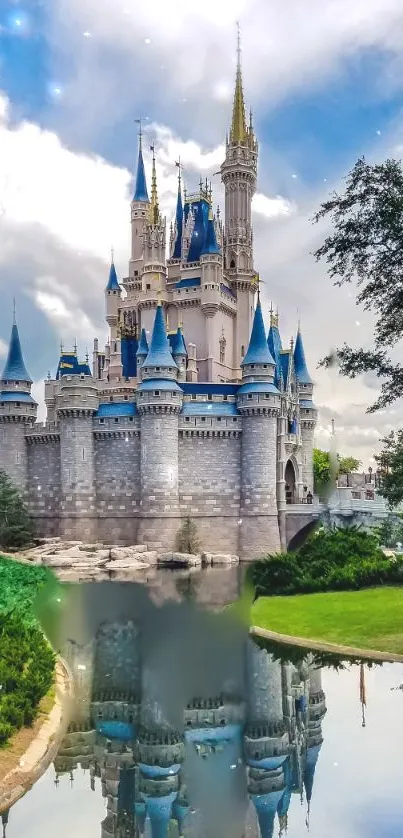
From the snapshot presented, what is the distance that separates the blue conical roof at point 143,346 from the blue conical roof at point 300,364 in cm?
1142

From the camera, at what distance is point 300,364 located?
5178 centimetres

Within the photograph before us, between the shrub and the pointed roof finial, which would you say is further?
the pointed roof finial

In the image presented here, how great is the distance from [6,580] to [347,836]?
1745cm

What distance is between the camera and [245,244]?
5084cm

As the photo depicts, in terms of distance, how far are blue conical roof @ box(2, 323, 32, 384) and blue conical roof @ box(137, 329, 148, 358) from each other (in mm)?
6581

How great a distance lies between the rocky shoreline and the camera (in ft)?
110

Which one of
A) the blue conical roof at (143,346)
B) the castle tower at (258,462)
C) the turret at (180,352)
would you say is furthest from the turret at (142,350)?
the castle tower at (258,462)

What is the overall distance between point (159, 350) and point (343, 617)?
24.1 metres

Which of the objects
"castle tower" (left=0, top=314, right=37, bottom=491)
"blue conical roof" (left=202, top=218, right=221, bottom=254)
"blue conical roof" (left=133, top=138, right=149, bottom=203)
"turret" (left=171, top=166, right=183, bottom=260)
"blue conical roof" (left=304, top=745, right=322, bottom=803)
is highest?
"blue conical roof" (left=133, top=138, right=149, bottom=203)

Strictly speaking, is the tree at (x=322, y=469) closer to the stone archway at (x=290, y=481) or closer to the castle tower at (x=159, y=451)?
the stone archway at (x=290, y=481)

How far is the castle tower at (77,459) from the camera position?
132 feet

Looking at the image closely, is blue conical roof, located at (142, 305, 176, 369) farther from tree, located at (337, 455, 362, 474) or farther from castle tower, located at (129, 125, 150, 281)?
tree, located at (337, 455, 362, 474)

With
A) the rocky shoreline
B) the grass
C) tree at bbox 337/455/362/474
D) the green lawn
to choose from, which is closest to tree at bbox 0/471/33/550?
the rocky shoreline

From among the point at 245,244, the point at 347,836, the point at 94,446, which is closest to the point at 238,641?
the point at 347,836
